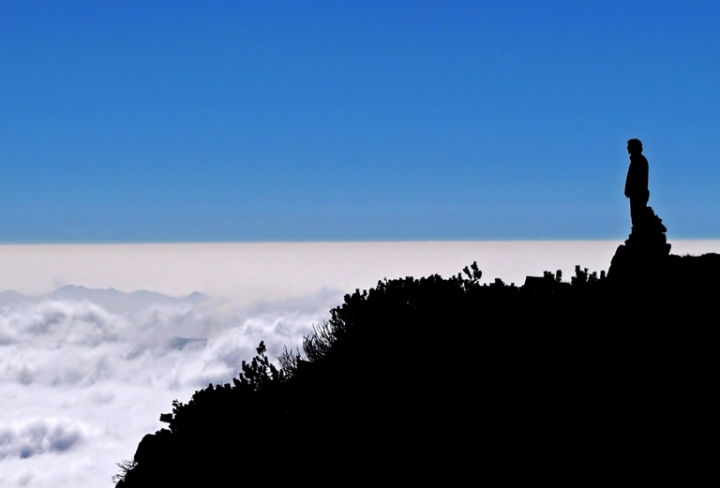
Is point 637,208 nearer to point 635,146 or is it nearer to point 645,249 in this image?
point 645,249

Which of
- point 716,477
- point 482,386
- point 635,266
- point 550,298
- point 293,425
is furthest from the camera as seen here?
point 635,266

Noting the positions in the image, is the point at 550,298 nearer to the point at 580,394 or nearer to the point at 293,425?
the point at 580,394

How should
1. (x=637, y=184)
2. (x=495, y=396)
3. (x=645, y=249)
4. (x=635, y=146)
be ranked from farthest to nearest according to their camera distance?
(x=635, y=146) → (x=637, y=184) → (x=645, y=249) → (x=495, y=396)

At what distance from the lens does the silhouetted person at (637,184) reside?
727 inches

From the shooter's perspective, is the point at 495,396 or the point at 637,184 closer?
the point at 495,396

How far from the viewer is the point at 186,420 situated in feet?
66.3

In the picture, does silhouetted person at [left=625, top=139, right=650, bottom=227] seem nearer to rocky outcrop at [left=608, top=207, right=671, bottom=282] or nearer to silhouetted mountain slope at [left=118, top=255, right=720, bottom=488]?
rocky outcrop at [left=608, top=207, right=671, bottom=282]

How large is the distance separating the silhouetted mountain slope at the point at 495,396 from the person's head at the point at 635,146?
3.11 m

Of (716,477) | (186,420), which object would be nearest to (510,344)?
(716,477)

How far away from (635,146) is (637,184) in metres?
1.07

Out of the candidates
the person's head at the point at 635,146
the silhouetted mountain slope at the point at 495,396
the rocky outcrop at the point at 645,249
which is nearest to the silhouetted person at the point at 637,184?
the person's head at the point at 635,146

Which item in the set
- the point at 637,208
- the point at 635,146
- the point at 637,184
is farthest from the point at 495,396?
the point at 635,146

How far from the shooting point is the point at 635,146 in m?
18.7

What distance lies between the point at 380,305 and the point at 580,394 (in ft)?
27.1
